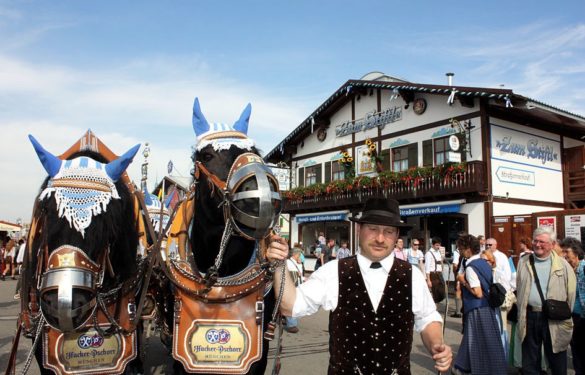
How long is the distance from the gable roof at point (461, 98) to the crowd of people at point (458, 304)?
23.1 feet

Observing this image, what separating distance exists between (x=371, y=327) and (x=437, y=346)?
1.16 feet

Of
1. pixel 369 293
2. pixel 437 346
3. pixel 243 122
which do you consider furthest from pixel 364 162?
pixel 437 346

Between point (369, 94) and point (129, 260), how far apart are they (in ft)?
63.5

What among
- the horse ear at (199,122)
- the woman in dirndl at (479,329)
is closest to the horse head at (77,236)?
the horse ear at (199,122)

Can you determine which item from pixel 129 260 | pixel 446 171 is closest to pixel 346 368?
pixel 129 260

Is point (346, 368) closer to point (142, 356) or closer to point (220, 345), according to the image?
point (220, 345)

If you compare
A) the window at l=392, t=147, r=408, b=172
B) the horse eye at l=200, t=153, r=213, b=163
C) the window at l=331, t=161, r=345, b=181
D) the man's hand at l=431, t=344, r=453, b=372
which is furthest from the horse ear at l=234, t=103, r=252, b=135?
the window at l=331, t=161, r=345, b=181

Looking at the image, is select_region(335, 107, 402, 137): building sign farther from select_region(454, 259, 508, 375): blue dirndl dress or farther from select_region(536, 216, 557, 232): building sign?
select_region(454, 259, 508, 375): blue dirndl dress

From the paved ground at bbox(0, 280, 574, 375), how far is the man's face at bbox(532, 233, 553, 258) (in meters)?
1.97

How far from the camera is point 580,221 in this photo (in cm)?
1323

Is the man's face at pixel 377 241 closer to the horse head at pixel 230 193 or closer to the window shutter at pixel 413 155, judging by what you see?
the horse head at pixel 230 193

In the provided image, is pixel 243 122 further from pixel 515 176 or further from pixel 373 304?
pixel 515 176

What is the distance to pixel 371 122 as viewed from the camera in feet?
69.2

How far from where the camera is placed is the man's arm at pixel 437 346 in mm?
2391
